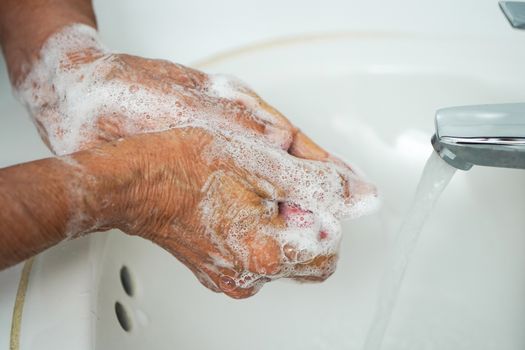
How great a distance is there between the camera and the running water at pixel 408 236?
0.58 meters

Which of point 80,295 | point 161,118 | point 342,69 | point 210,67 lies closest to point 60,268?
point 80,295

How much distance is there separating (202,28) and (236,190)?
440 millimetres

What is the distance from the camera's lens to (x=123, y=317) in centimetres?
61

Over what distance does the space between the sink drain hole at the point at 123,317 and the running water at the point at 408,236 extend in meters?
0.31

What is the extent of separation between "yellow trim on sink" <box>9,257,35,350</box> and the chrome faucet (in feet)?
1.31

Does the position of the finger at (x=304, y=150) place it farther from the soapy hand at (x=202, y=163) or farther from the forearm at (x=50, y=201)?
the forearm at (x=50, y=201)

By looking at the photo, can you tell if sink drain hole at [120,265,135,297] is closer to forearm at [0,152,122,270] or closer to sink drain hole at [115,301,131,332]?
sink drain hole at [115,301,131,332]

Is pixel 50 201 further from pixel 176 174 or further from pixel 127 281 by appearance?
pixel 127 281

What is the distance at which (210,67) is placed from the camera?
83 cm

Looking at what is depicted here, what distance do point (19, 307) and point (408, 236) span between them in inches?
16.8

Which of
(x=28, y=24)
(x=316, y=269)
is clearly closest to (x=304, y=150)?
(x=316, y=269)

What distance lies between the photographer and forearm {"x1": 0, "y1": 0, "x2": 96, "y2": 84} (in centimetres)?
65

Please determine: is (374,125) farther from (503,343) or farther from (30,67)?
(30,67)

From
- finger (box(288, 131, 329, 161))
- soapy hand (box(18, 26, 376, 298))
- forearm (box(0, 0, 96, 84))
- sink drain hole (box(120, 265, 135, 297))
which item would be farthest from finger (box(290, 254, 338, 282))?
forearm (box(0, 0, 96, 84))
